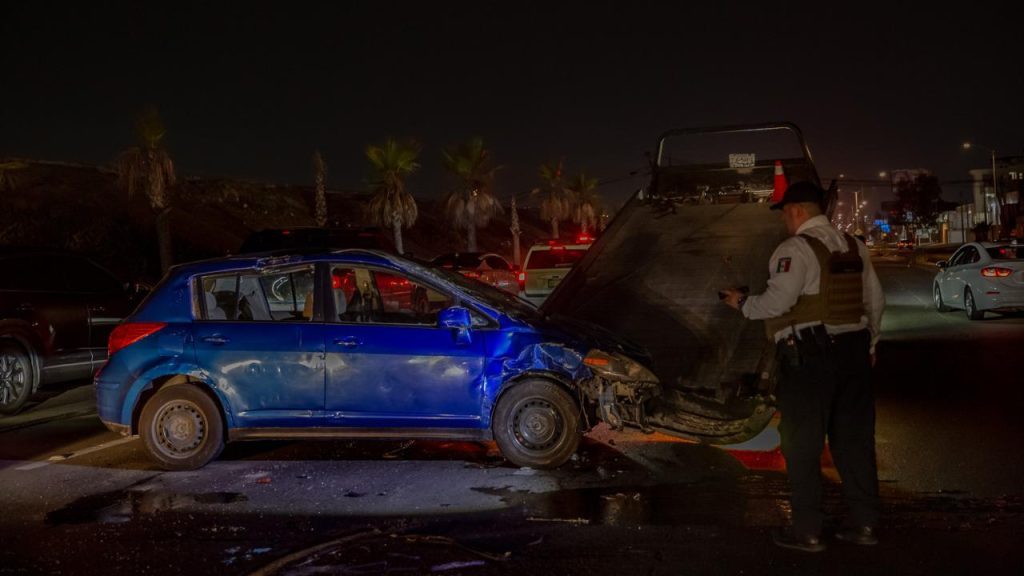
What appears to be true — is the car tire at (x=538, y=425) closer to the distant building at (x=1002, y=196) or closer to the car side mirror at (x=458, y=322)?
the car side mirror at (x=458, y=322)

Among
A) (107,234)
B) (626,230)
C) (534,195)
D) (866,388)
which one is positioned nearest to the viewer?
(866,388)

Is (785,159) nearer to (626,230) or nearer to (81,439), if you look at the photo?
(626,230)

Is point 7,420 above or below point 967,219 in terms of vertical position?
below

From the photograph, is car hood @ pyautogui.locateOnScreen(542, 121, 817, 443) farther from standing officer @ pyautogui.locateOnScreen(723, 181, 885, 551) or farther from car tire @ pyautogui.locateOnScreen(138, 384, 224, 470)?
car tire @ pyautogui.locateOnScreen(138, 384, 224, 470)

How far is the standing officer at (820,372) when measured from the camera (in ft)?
15.5

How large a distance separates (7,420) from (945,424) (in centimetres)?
949

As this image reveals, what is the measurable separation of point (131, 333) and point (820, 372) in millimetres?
5251

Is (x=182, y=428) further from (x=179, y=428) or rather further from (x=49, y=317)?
(x=49, y=317)

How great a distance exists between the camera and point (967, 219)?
98.5 metres

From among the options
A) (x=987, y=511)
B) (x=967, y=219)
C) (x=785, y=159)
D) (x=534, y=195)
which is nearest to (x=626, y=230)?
(x=785, y=159)

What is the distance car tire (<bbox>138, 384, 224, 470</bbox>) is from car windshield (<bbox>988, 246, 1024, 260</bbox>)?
49.3 feet

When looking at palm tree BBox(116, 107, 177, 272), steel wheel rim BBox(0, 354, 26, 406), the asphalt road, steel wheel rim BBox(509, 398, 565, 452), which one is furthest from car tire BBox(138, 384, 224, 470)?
palm tree BBox(116, 107, 177, 272)

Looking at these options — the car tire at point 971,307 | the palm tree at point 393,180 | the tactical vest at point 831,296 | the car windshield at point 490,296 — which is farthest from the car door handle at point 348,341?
the palm tree at point 393,180

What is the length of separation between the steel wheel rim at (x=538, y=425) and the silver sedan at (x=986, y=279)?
12624 millimetres
